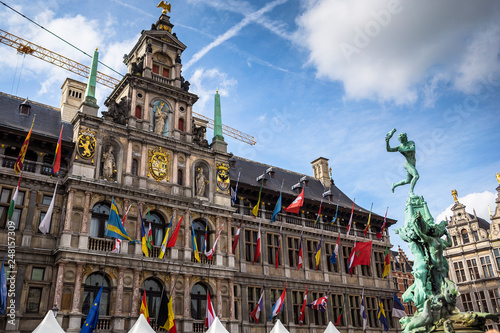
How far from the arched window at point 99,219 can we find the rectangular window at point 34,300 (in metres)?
4.00

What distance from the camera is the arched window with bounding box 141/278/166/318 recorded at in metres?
26.1

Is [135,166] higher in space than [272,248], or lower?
higher

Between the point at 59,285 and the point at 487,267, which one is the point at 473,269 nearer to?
the point at 487,267

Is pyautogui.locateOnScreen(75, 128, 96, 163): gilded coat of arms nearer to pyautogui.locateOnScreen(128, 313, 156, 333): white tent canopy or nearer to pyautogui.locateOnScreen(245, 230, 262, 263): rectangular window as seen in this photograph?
pyautogui.locateOnScreen(128, 313, 156, 333): white tent canopy

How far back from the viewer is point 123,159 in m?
28.3

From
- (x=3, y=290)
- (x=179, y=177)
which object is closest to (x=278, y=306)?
(x=179, y=177)

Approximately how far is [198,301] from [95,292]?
6457 millimetres

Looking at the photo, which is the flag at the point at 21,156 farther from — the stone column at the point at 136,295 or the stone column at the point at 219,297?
the stone column at the point at 219,297

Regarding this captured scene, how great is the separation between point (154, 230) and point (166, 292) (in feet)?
12.8

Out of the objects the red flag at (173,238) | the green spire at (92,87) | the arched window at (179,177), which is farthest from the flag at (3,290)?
the arched window at (179,177)

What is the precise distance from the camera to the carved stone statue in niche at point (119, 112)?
96.2 feet

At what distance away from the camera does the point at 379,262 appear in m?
40.3

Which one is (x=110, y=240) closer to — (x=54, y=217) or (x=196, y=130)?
(x=54, y=217)

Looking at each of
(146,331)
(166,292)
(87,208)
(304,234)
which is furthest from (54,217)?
(304,234)
